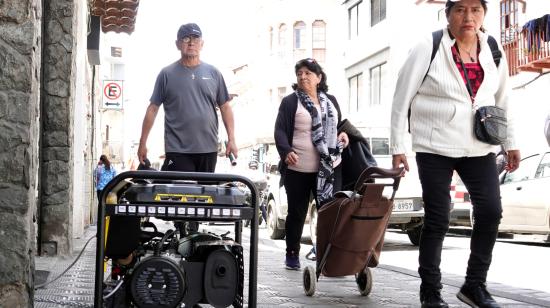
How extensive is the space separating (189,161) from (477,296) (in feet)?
8.16

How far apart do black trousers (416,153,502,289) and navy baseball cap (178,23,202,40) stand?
7.40ft

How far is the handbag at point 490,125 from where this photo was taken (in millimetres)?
4945

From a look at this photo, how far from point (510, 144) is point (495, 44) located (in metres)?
0.63

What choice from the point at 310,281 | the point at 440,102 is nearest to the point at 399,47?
the point at 310,281

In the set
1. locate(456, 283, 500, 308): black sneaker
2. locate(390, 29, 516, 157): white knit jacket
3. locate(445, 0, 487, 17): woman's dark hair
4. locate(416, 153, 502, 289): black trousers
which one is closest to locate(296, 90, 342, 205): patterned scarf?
locate(390, 29, 516, 157): white knit jacket

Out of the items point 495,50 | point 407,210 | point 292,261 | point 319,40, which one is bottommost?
point 292,261

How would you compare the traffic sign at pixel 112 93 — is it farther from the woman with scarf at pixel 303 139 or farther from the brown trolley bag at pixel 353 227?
the brown trolley bag at pixel 353 227

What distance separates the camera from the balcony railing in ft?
72.7

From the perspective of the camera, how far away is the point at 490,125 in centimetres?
496

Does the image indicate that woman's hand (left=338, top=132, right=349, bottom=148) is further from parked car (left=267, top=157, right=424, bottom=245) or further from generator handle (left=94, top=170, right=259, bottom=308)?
parked car (left=267, top=157, right=424, bottom=245)

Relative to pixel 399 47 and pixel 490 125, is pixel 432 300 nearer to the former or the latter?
pixel 490 125

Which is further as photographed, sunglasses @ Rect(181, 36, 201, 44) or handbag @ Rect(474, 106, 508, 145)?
sunglasses @ Rect(181, 36, 201, 44)

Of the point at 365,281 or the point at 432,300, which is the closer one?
the point at 432,300

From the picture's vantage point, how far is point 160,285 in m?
3.64
